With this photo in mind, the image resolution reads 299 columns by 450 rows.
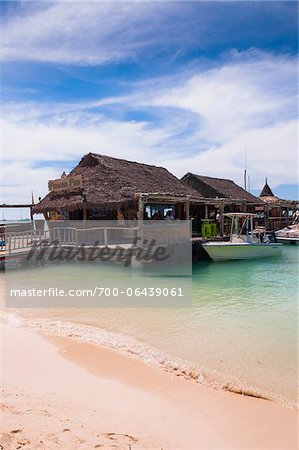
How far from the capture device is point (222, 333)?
23.5 ft

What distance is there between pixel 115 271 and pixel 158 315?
259 inches

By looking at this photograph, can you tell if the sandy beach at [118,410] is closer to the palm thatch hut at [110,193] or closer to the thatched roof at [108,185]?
the palm thatch hut at [110,193]

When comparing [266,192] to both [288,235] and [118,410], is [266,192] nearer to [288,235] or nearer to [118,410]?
[288,235]

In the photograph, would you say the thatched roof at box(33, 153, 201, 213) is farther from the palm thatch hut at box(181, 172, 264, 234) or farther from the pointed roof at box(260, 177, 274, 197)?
the pointed roof at box(260, 177, 274, 197)

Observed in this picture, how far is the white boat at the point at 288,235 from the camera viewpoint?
94.2 feet

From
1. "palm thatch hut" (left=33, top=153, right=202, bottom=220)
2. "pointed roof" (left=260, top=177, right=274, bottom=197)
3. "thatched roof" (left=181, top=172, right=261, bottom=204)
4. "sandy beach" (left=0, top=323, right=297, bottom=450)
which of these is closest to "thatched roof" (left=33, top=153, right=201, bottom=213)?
"palm thatch hut" (left=33, top=153, right=202, bottom=220)

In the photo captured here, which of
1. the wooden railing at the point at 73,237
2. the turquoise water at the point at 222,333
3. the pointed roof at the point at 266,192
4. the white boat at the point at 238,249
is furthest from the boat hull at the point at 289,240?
the turquoise water at the point at 222,333

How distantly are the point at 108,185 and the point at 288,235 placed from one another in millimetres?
17642

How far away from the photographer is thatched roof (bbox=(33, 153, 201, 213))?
57.2 feet

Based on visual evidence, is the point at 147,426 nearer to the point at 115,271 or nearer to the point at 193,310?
the point at 193,310

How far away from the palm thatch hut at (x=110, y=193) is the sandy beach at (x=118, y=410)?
1105cm

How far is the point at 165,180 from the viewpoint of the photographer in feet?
76.2

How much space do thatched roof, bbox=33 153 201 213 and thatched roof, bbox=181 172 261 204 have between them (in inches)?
153

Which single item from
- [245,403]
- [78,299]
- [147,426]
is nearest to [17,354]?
[147,426]
